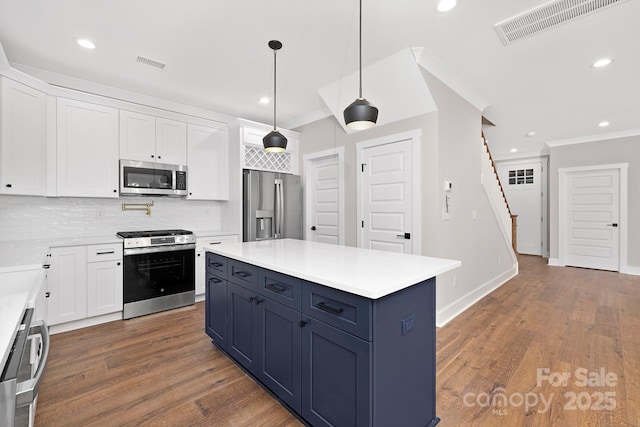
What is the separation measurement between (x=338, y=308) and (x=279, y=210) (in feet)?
10.0

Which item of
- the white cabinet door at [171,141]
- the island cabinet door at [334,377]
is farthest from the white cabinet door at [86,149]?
the island cabinet door at [334,377]

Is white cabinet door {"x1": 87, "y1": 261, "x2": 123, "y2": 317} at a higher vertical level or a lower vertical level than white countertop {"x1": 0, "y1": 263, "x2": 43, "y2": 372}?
lower

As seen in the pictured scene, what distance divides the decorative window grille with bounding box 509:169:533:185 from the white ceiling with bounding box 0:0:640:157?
11.1ft

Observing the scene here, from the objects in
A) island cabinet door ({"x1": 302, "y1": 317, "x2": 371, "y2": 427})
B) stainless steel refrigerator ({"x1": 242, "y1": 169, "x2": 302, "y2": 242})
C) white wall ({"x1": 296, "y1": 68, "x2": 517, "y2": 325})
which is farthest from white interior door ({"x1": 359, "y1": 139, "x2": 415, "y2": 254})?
island cabinet door ({"x1": 302, "y1": 317, "x2": 371, "y2": 427})

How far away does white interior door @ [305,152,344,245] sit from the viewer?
4.18 m

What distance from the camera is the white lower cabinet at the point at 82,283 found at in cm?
280

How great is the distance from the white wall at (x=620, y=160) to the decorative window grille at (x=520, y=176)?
3.40 ft

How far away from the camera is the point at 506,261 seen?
193 inches

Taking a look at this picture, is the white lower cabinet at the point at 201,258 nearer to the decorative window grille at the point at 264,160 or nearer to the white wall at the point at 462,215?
the decorative window grille at the point at 264,160

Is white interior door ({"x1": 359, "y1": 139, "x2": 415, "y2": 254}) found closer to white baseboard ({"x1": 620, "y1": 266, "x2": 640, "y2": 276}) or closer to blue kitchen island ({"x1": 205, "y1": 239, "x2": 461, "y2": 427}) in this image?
blue kitchen island ({"x1": 205, "y1": 239, "x2": 461, "y2": 427})

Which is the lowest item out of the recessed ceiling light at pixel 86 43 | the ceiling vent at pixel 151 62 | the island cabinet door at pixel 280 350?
the island cabinet door at pixel 280 350

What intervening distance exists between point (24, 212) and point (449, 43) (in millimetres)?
4639

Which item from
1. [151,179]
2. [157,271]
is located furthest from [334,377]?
[151,179]

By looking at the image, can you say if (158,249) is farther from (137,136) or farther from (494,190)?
(494,190)
